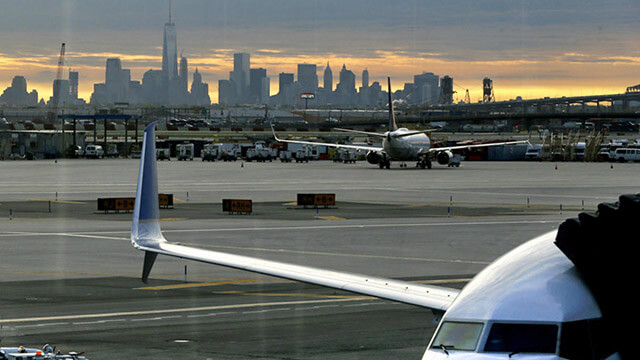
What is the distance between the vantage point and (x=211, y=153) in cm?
19250

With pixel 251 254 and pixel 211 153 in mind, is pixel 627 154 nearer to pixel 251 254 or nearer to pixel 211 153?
pixel 211 153

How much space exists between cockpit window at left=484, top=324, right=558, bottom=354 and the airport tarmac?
10895 mm

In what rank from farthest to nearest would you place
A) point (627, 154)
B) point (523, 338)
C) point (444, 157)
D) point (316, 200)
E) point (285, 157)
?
point (285, 157) → point (627, 154) → point (444, 157) → point (316, 200) → point (523, 338)

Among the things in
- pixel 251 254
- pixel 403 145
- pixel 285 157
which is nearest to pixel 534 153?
pixel 285 157

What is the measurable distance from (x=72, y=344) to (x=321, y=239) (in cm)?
2729

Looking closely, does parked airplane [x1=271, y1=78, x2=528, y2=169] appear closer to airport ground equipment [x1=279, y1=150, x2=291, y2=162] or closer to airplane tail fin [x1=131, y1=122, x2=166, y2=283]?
airport ground equipment [x1=279, y1=150, x2=291, y2=162]

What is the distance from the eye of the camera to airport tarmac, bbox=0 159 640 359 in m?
23.4

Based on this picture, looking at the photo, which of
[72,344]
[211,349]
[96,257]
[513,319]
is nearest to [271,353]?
[211,349]

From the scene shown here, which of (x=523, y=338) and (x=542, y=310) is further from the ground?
(x=542, y=310)

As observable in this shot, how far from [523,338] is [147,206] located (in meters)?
11.4

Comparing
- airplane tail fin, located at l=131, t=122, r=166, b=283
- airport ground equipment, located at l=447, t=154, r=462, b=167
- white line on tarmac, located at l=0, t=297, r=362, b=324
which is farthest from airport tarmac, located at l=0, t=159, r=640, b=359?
airport ground equipment, located at l=447, t=154, r=462, b=167

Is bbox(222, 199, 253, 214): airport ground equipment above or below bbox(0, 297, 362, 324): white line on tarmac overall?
above

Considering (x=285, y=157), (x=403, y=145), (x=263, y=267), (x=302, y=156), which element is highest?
(x=403, y=145)

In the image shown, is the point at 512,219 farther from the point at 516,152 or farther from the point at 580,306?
the point at 516,152
